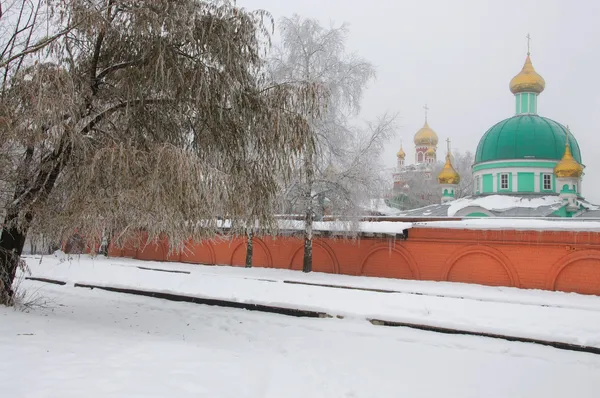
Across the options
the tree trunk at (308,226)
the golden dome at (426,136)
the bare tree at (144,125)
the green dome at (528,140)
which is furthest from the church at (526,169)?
the bare tree at (144,125)

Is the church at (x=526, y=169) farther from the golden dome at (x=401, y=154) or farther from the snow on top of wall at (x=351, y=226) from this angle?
the golden dome at (x=401, y=154)

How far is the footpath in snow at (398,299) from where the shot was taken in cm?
899

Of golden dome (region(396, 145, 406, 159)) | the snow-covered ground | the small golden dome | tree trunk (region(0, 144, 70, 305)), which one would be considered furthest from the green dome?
tree trunk (region(0, 144, 70, 305))

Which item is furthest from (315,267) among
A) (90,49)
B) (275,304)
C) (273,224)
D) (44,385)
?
(44,385)

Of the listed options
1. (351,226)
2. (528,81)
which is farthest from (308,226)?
(528,81)

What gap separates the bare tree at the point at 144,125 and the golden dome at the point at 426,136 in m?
45.3

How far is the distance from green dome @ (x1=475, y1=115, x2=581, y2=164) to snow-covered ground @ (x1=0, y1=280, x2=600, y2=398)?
81.6ft

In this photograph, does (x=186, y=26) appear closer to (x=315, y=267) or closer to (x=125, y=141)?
(x=125, y=141)

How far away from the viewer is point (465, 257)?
1500 cm

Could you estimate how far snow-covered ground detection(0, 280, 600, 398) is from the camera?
4633 mm

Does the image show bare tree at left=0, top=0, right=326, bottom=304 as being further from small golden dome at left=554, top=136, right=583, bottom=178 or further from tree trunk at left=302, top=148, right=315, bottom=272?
small golden dome at left=554, top=136, right=583, bottom=178

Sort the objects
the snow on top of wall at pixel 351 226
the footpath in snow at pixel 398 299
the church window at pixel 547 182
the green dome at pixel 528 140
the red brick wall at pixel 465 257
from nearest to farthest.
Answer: the footpath in snow at pixel 398 299
the red brick wall at pixel 465 257
the snow on top of wall at pixel 351 226
the church window at pixel 547 182
the green dome at pixel 528 140

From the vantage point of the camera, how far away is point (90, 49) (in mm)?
7328

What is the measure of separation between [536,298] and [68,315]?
11242 millimetres
